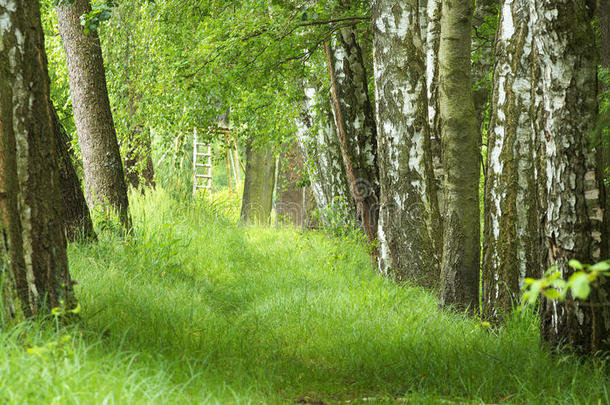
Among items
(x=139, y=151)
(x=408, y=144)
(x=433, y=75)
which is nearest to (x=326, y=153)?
(x=408, y=144)

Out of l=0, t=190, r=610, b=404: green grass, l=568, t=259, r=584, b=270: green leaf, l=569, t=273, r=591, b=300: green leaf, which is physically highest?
l=568, t=259, r=584, b=270: green leaf

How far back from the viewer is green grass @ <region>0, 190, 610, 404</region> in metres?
3.05

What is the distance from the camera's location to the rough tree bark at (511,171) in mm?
5090

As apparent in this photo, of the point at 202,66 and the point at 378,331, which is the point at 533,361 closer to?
the point at 378,331

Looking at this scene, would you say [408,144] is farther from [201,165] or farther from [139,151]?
[201,165]

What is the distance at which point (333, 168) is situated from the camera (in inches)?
406

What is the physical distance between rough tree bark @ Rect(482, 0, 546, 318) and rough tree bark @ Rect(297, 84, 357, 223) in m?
4.74

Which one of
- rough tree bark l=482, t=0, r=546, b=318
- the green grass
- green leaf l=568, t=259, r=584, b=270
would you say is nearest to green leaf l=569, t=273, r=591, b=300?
green leaf l=568, t=259, r=584, b=270

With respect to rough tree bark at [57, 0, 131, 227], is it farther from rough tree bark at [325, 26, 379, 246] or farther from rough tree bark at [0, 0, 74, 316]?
rough tree bark at [0, 0, 74, 316]

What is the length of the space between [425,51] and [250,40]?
7.85ft

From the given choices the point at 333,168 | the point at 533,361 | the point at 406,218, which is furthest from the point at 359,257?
the point at 533,361

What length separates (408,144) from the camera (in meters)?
7.27

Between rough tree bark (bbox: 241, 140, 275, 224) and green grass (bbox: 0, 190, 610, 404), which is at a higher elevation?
rough tree bark (bbox: 241, 140, 275, 224)

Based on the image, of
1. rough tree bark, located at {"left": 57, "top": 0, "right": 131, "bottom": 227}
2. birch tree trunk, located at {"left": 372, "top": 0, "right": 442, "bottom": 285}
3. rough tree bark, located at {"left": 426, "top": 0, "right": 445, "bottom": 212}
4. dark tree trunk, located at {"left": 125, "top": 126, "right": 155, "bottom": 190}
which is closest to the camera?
rough tree bark, located at {"left": 426, "top": 0, "right": 445, "bottom": 212}
